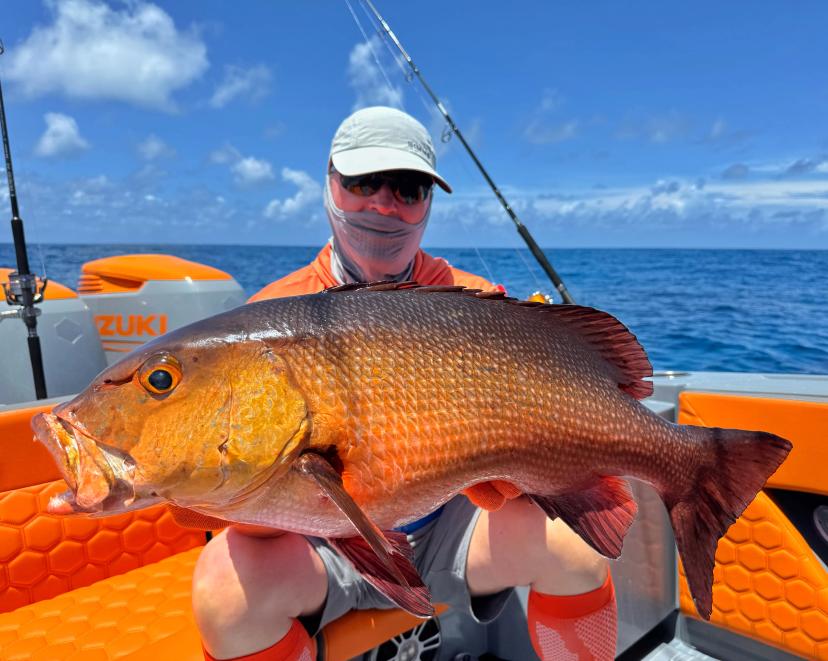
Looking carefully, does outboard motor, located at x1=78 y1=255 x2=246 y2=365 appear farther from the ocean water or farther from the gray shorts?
the gray shorts

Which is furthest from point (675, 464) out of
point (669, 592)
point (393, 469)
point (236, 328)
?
point (669, 592)

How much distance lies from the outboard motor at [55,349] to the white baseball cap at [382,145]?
3382 millimetres

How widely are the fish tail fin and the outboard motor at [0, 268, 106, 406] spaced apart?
4479mm

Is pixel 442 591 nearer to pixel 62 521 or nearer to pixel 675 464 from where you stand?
pixel 675 464

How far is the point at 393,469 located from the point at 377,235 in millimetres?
1125

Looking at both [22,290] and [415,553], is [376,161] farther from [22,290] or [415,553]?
[22,290]

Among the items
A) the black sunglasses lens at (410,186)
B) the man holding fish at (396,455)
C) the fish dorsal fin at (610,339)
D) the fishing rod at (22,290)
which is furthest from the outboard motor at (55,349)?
the fish dorsal fin at (610,339)

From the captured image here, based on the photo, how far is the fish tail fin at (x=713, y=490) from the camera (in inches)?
54.6

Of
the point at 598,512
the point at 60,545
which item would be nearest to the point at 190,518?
the point at 598,512

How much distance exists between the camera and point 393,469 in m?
1.13

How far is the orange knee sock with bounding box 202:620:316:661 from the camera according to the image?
1.57m

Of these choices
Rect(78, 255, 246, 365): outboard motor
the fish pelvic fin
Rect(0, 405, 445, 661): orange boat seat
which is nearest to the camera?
the fish pelvic fin

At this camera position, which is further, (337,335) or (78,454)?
(337,335)

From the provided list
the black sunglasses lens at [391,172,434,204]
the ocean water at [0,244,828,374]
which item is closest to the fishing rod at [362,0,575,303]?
the ocean water at [0,244,828,374]
